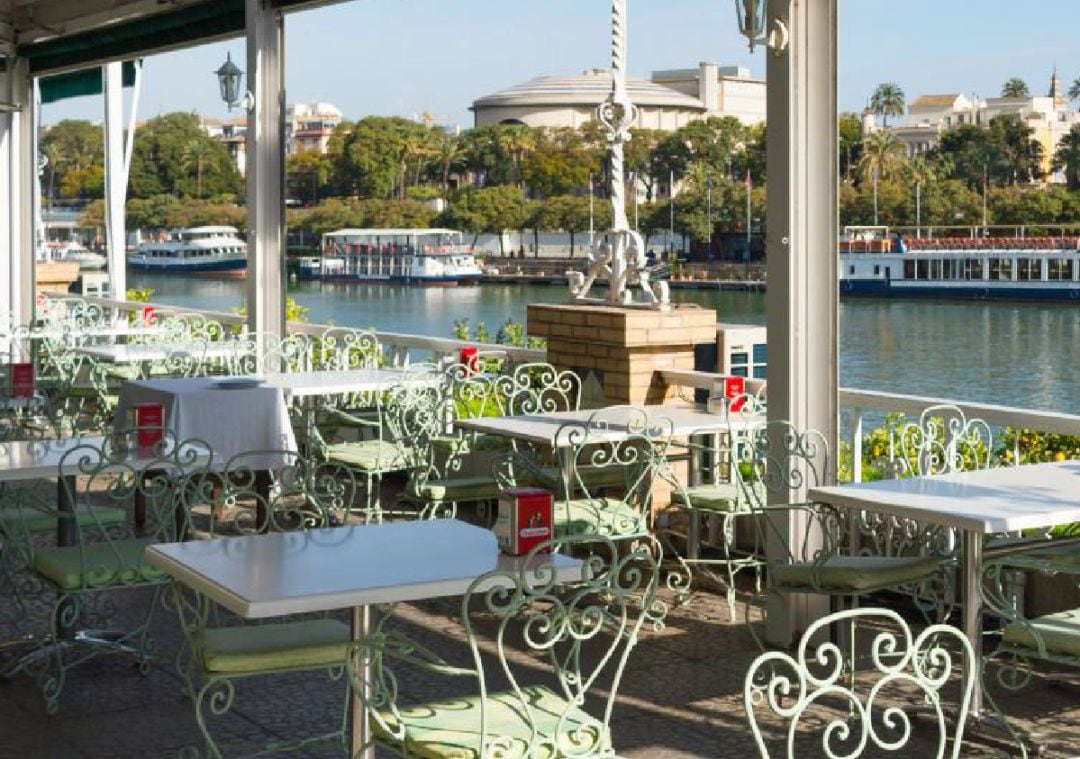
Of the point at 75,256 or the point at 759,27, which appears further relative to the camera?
the point at 75,256

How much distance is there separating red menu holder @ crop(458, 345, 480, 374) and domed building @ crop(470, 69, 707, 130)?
67612 millimetres

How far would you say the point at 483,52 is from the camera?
278 feet

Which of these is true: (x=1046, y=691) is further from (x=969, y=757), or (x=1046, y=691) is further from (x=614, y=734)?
(x=614, y=734)

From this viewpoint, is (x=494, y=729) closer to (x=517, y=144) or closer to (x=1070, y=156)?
(x=1070, y=156)

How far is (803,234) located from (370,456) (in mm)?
2299

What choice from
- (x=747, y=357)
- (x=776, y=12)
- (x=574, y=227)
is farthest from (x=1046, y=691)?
(x=574, y=227)

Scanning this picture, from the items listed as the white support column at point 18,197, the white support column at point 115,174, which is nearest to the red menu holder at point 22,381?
the white support column at point 18,197

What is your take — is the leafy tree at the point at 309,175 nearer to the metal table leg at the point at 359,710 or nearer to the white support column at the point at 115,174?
the white support column at the point at 115,174

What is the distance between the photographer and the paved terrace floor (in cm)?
435

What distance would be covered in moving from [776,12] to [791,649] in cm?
203

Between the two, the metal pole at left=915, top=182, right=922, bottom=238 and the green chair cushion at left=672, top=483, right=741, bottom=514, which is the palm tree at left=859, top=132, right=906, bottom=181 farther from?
the green chair cushion at left=672, top=483, right=741, bottom=514

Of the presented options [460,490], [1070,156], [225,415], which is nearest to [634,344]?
[460,490]

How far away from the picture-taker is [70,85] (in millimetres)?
13727

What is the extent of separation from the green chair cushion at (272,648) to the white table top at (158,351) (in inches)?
240
